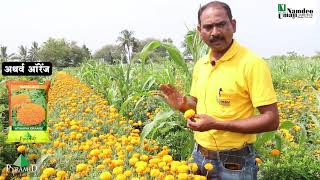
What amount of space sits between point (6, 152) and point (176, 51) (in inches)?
71.6

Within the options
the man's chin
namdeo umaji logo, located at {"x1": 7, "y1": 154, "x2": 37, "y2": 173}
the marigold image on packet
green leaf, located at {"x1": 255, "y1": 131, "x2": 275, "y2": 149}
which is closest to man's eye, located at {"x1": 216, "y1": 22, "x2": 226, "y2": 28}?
the man's chin

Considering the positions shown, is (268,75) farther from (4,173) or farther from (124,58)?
(124,58)

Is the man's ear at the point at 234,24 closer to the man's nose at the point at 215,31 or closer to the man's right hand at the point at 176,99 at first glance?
the man's nose at the point at 215,31

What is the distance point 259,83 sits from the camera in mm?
2018

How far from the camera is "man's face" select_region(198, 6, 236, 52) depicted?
2.14 meters

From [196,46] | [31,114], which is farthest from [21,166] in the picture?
[196,46]

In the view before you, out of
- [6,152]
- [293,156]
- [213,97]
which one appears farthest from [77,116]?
[213,97]

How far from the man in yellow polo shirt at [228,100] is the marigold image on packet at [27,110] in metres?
1.55

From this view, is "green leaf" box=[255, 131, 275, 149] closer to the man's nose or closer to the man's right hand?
the man's right hand

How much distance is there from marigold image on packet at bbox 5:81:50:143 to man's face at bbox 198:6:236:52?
1657 mm

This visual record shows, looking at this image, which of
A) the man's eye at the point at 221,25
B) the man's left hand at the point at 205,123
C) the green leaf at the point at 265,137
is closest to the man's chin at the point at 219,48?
the man's eye at the point at 221,25

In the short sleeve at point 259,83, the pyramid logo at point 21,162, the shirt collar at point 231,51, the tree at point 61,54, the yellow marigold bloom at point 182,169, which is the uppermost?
the tree at point 61,54

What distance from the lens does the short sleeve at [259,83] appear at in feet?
6.61

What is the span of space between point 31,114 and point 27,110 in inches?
2.3
